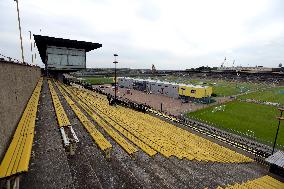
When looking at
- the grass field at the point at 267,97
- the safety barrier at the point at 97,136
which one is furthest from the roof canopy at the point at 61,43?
the grass field at the point at 267,97

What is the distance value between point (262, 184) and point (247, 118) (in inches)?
1311

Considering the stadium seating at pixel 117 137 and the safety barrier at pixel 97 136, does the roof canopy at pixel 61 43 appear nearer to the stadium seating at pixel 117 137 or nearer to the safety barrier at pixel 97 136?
the safety barrier at pixel 97 136

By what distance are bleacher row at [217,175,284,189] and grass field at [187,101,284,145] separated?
17.1 metres

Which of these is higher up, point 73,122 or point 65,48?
point 65,48

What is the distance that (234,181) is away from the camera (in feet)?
48.3

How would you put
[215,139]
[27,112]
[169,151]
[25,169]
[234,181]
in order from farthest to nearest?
[215,139] < [27,112] < [169,151] < [234,181] < [25,169]

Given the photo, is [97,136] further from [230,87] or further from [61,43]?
[230,87]

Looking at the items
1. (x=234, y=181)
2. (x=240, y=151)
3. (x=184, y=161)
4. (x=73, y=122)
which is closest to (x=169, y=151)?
(x=184, y=161)

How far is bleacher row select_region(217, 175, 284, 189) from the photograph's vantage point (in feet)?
45.8

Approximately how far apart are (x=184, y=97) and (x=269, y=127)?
2945cm

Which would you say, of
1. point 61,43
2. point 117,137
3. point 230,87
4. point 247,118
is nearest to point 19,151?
point 117,137

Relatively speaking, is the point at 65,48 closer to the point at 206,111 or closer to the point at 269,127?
the point at 206,111

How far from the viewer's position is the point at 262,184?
15344 mm

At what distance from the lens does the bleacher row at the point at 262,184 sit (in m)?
14.0
